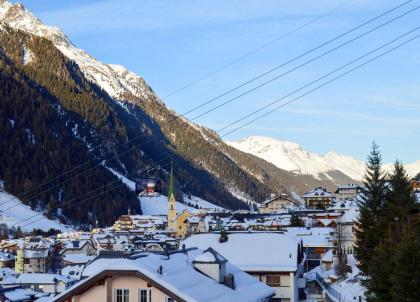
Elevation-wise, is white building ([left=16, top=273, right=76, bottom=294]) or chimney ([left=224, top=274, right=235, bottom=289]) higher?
chimney ([left=224, top=274, right=235, bottom=289])

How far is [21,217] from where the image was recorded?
183625mm

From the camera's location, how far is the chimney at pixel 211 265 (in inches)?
1296

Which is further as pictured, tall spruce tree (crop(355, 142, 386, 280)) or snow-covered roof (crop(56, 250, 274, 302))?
tall spruce tree (crop(355, 142, 386, 280))

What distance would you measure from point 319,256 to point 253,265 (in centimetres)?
5099

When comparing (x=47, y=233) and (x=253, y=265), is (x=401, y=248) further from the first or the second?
(x=47, y=233)

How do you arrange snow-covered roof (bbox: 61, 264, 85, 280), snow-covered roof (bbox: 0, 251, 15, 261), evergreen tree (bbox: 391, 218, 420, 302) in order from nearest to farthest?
1. evergreen tree (bbox: 391, 218, 420, 302)
2. snow-covered roof (bbox: 61, 264, 85, 280)
3. snow-covered roof (bbox: 0, 251, 15, 261)

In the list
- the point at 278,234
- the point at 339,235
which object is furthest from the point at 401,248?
the point at 339,235

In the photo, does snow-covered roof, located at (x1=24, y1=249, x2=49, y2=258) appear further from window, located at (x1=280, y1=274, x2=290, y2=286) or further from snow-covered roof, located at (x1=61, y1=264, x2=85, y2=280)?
window, located at (x1=280, y1=274, x2=290, y2=286)

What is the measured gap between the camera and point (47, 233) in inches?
6806

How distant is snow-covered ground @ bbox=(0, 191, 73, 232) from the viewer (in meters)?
178

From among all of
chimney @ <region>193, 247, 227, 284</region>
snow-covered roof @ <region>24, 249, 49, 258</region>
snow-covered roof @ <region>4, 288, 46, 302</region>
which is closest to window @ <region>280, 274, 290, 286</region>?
chimney @ <region>193, 247, 227, 284</region>

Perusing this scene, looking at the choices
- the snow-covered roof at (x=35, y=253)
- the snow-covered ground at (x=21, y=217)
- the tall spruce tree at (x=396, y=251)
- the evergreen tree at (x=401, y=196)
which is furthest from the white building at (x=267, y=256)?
the snow-covered ground at (x=21, y=217)

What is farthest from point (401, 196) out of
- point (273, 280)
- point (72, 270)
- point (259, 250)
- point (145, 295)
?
point (72, 270)

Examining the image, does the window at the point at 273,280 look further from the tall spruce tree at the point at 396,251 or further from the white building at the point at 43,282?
the white building at the point at 43,282
